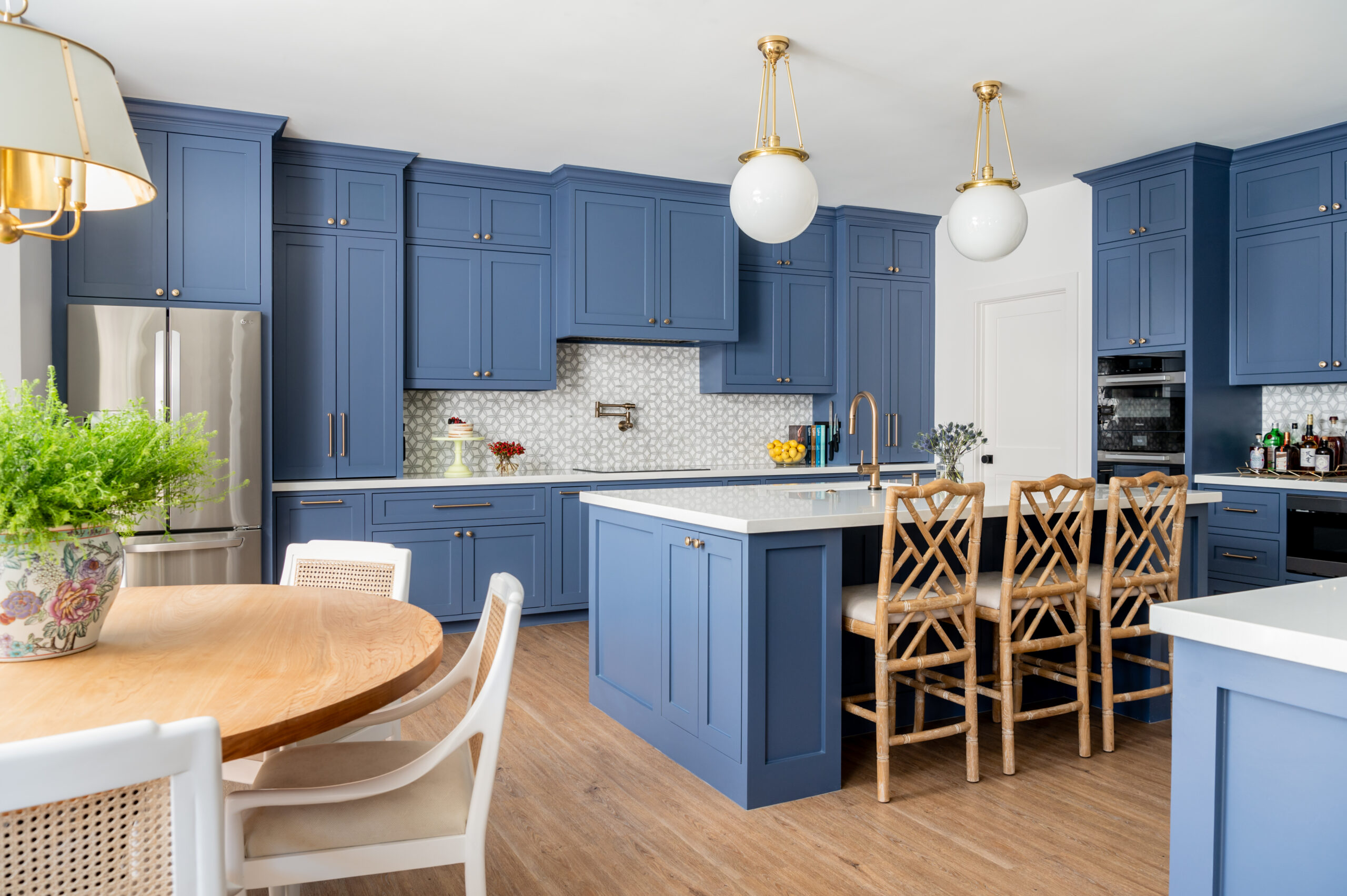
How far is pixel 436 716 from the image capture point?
11.2 feet

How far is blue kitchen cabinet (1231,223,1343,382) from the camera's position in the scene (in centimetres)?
445

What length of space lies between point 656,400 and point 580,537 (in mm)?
1226

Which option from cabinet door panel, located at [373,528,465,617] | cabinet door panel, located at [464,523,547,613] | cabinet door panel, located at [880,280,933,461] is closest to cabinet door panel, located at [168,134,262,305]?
cabinet door panel, located at [373,528,465,617]

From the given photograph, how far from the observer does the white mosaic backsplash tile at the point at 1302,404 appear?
15.3 ft

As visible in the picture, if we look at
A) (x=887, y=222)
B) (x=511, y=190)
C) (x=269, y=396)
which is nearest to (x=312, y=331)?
(x=269, y=396)

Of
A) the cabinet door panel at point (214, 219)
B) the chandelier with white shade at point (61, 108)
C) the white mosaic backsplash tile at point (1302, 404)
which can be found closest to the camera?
the chandelier with white shade at point (61, 108)

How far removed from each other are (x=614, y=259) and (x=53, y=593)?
13.5ft

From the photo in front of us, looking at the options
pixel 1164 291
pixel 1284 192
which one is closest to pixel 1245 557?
pixel 1164 291

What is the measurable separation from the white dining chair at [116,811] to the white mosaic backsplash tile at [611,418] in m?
4.45

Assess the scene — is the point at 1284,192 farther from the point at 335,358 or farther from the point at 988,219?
the point at 335,358

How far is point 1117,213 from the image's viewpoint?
16.8 ft

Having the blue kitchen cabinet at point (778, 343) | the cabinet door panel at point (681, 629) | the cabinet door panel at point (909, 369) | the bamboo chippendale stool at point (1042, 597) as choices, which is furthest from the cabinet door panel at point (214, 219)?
the cabinet door panel at point (909, 369)

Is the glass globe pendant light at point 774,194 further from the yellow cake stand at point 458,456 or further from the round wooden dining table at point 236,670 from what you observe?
the yellow cake stand at point 458,456

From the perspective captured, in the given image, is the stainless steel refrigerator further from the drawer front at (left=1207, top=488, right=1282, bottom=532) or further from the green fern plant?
the drawer front at (left=1207, top=488, right=1282, bottom=532)
